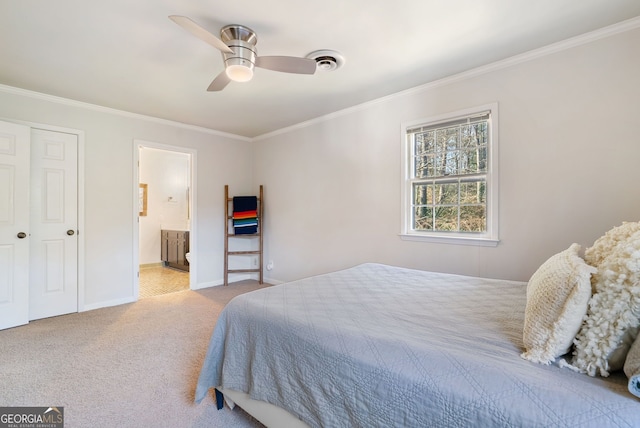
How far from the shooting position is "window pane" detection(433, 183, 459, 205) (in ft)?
9.31

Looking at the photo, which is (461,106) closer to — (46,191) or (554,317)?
(554,317)

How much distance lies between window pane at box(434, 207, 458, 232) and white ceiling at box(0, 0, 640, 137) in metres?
1.26

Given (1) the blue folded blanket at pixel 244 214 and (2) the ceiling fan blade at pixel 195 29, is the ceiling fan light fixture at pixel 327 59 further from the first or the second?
(1) the blue folded blanket at pixel 244 214

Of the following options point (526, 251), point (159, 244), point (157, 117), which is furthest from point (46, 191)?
point (526, 251)

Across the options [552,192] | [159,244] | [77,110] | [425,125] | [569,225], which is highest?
[77,110]

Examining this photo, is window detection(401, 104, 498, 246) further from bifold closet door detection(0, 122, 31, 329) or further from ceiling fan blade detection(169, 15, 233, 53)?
bifold closet door detection(0, 122, 31, 329)

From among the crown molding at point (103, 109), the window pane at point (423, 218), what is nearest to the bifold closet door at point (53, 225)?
the crown molding at point (103, 109)

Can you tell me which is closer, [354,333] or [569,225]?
[354,333]

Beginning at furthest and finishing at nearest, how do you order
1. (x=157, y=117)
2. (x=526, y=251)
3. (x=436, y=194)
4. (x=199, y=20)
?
(x=157, y=117) → (x=436, y=194) → (x=526, y=251) → (x=199, y=20)

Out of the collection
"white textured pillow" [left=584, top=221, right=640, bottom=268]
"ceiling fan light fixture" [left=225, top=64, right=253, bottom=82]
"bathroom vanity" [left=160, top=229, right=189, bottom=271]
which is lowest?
"bathroom vanity" [left=160, top=229, right=189, bottom=271]

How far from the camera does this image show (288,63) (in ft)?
6.70

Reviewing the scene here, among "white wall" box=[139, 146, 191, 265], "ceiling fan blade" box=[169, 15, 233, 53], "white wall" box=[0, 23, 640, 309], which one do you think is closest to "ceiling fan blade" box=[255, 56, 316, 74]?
"ceiling fan blade" box=[169, 15, 233, 53]

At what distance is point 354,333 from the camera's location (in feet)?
4.11

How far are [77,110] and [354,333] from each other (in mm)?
4047
